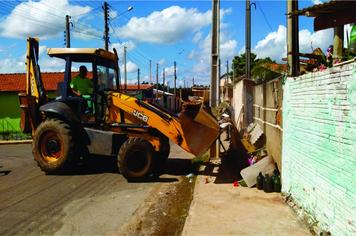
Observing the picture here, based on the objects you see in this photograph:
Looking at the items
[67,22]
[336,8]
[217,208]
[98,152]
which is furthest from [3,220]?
[67,22]

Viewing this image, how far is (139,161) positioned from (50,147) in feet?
8.07

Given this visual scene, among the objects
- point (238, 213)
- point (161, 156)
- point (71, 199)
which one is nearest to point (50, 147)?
point (161, 156)

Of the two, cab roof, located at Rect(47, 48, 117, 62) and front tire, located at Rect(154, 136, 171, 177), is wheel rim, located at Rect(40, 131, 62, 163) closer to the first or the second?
cab roof, located at Rect(47, 48, 117, 62)

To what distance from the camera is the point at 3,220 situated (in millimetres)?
7598

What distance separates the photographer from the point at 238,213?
7.76 meters

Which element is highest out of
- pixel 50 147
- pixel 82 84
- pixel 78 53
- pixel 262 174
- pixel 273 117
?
pixel 78 53

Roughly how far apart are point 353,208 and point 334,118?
1.18 meters

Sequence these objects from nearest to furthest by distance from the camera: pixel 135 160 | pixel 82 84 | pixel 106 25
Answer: pixel 135 160 < pixel 82 84 < pixel 106 25

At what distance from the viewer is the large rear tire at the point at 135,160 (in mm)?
10984

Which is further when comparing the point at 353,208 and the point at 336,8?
the point at 336,8

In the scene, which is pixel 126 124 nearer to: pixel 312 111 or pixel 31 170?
pixel 31 170

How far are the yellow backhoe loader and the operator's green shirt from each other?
114 mm

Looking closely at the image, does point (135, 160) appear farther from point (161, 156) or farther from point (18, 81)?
point (18, 81)

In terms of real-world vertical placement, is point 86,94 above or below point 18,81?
below
